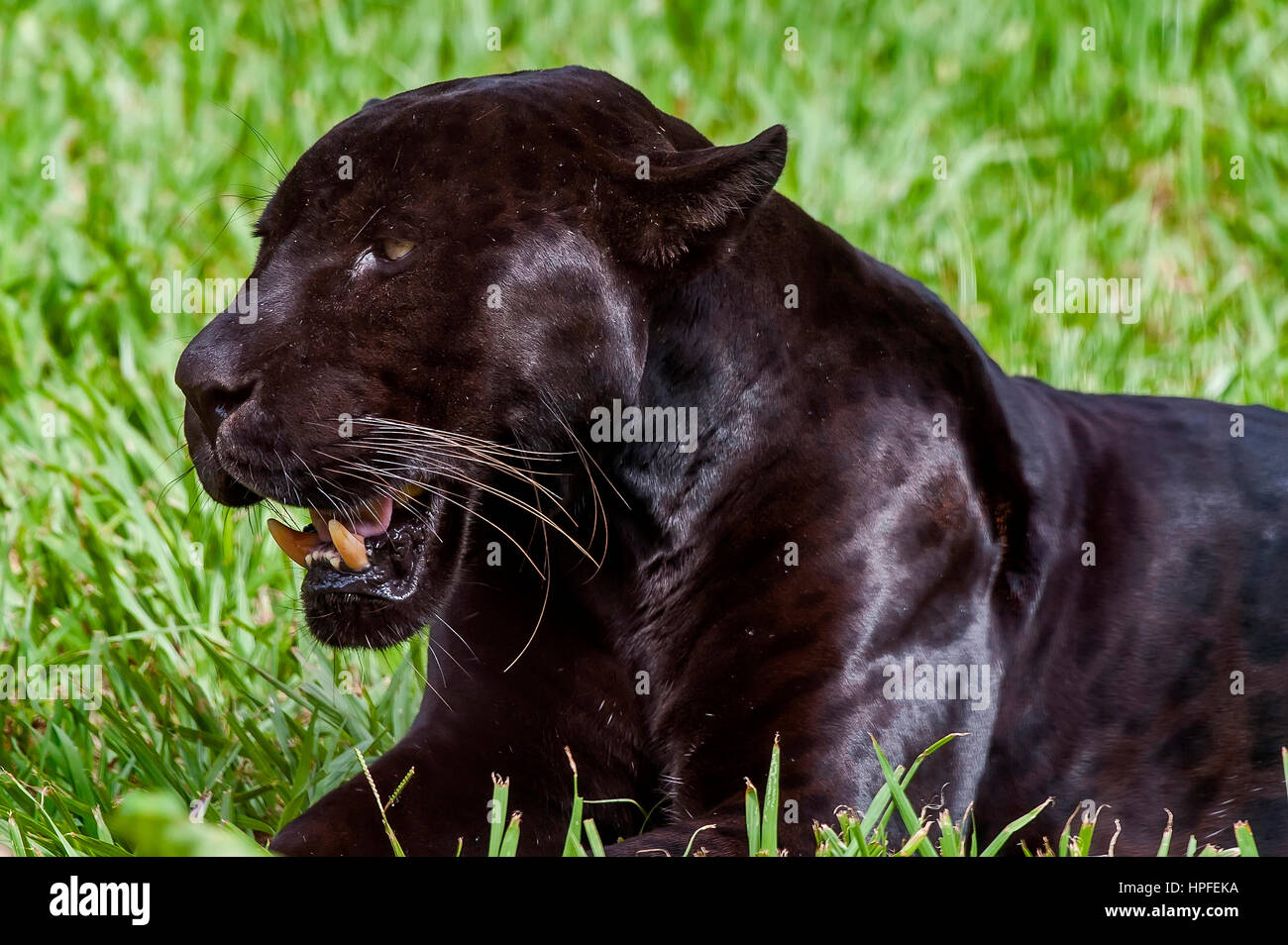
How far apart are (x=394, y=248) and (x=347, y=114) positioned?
3.45 meters

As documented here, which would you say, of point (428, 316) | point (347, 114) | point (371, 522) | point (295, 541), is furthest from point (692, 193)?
A: point (347, 114)

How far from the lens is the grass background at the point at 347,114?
3.87 m

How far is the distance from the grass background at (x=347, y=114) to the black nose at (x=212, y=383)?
0.98m

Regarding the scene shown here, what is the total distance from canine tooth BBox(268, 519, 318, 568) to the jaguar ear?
71 centimetres

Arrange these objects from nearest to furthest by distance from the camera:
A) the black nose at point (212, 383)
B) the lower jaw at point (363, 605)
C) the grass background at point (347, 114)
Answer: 1. the black nose at point (212, 383)
2. the lower jaw at point (363, 605)
3. the grass background at point (347, 114)

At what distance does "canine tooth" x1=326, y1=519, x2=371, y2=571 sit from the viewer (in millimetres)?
2766

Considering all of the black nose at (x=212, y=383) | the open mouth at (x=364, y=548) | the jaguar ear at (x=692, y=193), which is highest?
the jaguar ear at (x=692, y=193)

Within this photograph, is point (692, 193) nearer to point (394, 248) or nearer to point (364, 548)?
point (394, 248)

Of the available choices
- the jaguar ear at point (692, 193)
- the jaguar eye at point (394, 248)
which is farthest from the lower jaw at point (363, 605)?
the jaguar ear at point (692, 193)

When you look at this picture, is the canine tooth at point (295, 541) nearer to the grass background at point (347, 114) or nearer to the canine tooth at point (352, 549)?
the canine tooth at point (352, 549)

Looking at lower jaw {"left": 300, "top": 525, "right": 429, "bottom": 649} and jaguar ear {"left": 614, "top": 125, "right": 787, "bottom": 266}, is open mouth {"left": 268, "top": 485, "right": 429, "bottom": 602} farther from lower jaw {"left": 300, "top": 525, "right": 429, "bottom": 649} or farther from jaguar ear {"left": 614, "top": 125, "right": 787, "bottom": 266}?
jaguar ear {"left": 614, "top": 125, "right": 787, "bottom": 266}

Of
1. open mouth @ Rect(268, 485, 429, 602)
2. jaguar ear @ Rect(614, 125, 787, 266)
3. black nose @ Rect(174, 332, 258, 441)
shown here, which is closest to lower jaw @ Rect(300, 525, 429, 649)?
open mouth @ Rect(268, 485, 429, 602)
